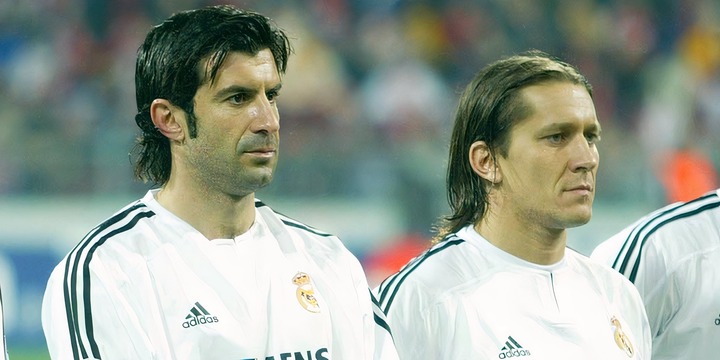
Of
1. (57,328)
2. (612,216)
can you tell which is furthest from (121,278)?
(612,216)

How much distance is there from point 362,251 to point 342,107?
1.89m

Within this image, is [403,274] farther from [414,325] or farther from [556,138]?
[556,138]

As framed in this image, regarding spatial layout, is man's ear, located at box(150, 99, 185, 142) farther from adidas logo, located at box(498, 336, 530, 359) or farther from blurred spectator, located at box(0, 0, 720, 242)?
blurred spectator, located at box(0, 0, 720, 242)

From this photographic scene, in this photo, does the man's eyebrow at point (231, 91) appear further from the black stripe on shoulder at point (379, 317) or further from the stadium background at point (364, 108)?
the stadium background at point (364, 108)

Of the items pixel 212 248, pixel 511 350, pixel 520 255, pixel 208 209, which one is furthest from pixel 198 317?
pixel 520 255

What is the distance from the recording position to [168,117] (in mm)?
3896

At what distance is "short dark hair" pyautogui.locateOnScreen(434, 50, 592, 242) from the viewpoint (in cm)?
430

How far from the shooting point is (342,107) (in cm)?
1162

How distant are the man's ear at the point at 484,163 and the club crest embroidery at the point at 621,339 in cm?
62

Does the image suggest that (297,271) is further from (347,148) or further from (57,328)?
(347,148)

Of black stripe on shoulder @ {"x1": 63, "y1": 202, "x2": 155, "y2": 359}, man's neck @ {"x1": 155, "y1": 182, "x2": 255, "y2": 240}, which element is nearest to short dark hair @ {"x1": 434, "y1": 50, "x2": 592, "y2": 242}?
man's neck @ {"x1": 155, "y1": 182, "x2": 255, "y2": 240}

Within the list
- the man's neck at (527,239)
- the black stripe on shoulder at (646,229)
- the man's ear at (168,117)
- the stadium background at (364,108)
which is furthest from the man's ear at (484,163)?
the stadium background at (364,108)

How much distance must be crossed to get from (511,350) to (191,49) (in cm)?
139

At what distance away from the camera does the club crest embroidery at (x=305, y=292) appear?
385cm
